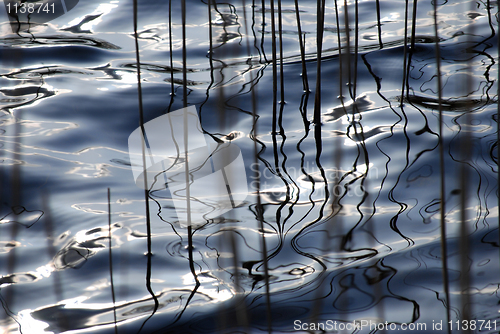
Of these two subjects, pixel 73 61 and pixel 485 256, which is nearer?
pixel 485 256

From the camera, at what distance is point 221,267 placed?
49.2 inches

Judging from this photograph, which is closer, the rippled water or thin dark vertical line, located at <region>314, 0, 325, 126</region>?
the rippled water

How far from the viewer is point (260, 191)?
158cm

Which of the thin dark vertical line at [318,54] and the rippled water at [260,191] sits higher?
the thin dark vertical line at [318,54]

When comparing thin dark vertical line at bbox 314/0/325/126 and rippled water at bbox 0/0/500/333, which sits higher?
thin dark vertical line at bbox 314/0/325/126

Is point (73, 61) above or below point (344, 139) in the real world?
above

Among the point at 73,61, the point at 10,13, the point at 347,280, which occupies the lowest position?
the point at 347,280

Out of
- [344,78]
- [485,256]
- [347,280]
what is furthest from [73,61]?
[485,256]

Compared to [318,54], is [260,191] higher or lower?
lower

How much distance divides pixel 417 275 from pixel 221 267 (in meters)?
0.51

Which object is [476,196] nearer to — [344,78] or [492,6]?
[344,78]

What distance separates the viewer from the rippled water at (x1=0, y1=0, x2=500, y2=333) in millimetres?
1104

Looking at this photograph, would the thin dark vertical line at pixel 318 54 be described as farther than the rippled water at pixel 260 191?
Yes

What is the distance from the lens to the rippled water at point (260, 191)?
110 cm
